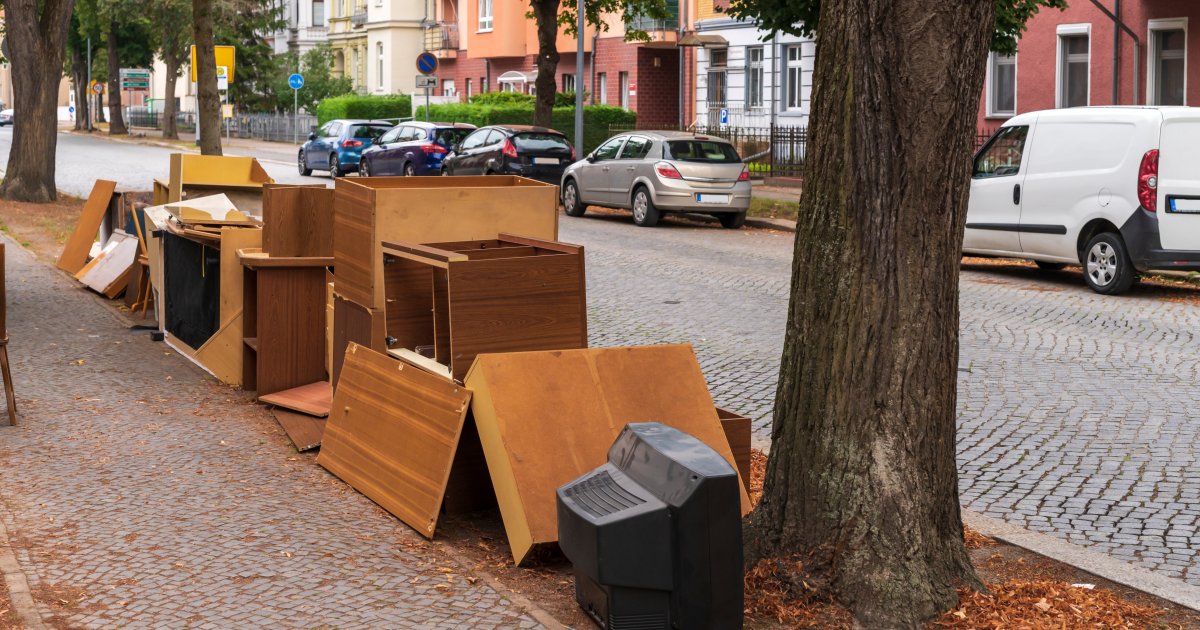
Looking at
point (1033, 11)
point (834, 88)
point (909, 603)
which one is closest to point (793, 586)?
point (909, 603)

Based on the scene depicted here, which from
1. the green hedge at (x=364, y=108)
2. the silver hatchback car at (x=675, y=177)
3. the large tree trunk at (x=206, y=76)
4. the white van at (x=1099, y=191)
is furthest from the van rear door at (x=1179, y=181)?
the green hedge at (x=364, y=108)

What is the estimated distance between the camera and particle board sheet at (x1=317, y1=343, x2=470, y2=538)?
243 inches

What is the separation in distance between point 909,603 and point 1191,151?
448 inches

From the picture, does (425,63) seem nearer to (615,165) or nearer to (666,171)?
(615,165)

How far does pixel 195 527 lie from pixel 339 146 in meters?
31.9

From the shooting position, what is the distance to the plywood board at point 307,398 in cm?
842

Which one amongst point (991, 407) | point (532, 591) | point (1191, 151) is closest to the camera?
point (532, 591)

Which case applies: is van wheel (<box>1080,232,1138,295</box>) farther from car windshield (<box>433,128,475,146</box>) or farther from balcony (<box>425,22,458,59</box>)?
balcony (<box>425,22,458,59</box>)

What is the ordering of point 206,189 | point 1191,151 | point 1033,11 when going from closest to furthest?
point 206,189
point 1191,151
point 1033,11

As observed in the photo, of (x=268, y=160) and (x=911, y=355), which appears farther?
(x=268, y=160)

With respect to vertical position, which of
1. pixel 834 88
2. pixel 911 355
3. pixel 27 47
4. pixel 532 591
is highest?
pixel 27 47

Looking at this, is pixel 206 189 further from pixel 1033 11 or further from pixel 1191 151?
pixel 1033 11

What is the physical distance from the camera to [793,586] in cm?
527

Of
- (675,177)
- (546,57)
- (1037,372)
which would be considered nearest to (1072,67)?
(546,57)
